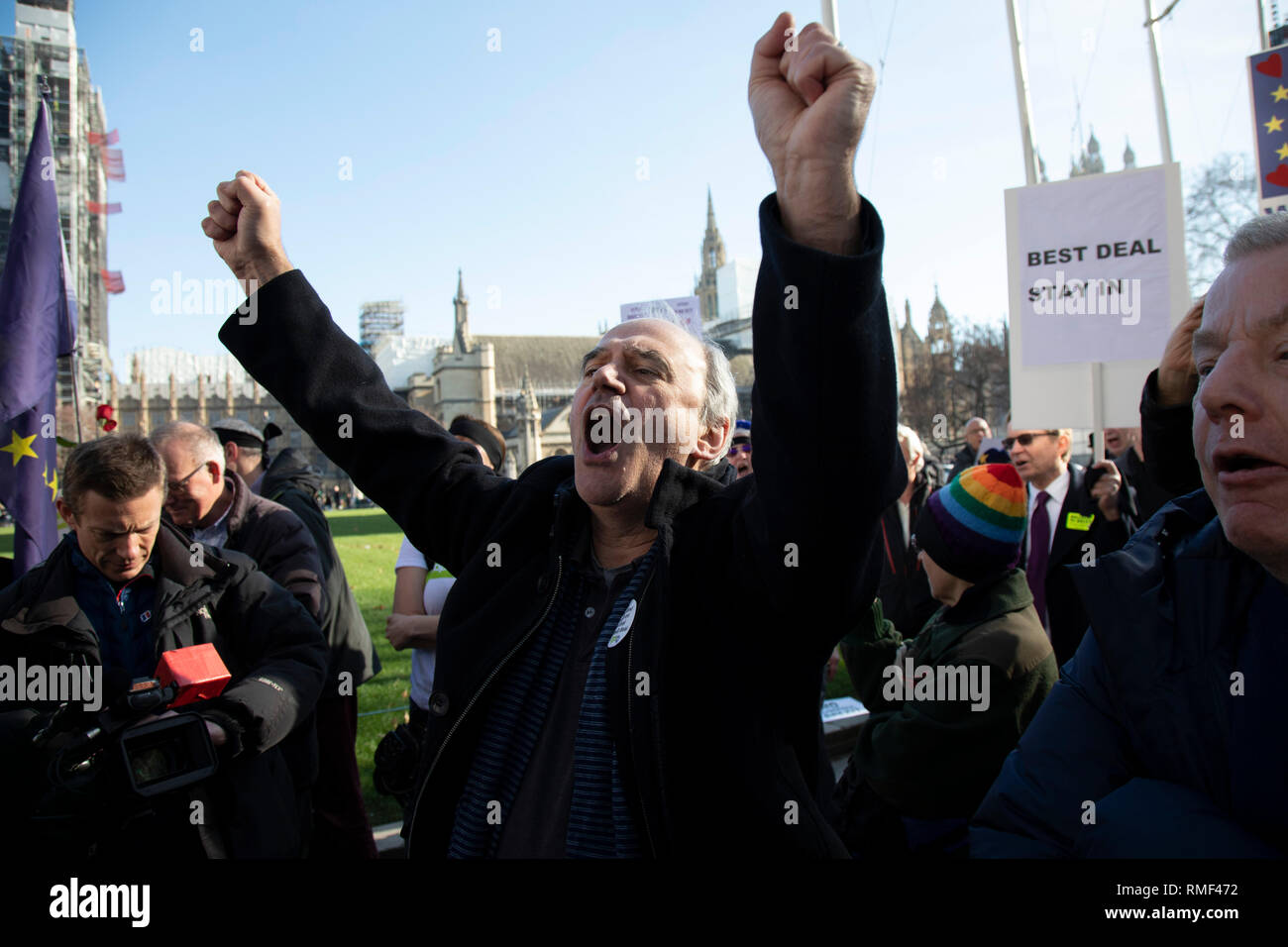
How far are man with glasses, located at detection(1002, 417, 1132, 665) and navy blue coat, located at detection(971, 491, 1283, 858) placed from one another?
326 centimetres

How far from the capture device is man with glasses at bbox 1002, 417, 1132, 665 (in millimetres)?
4805

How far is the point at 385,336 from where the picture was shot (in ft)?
369

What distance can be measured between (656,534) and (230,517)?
9.89 ft

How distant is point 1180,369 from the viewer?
73.7 inches

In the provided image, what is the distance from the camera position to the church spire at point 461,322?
94.7m

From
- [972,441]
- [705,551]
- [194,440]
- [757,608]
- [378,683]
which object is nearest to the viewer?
[757,608]

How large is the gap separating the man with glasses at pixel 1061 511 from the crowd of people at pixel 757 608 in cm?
211

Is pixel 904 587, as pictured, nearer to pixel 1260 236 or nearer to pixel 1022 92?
pixel 1260 236

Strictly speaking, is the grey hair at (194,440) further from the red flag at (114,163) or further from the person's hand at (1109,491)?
the red flag at (114,163)

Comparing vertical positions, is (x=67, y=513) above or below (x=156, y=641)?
above

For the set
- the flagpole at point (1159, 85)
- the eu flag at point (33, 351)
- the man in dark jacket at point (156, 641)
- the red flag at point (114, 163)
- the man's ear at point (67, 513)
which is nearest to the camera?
the man in dark jacket at point (156, 641)

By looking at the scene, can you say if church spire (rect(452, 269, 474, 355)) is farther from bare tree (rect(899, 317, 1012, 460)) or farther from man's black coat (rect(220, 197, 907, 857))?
man's black coat (rect(220, 197, 907, 857))

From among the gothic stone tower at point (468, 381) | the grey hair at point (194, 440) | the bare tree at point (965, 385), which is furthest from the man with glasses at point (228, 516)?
the gothic stone tower at point (468, 381)

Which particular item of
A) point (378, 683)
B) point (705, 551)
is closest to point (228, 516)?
point (705, 551)
